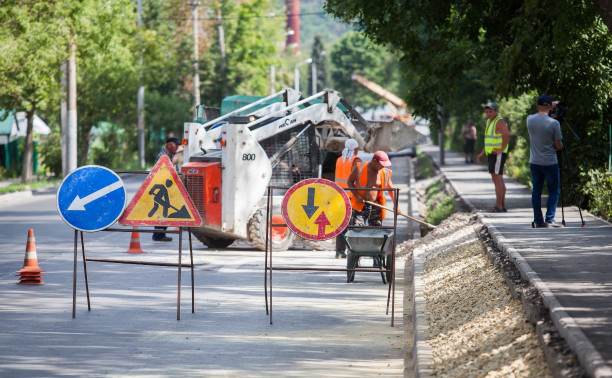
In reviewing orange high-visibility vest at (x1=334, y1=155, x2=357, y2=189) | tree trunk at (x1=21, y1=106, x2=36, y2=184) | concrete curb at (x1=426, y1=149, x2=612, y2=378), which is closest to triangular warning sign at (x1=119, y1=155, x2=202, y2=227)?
concrete curb at (x1=426, y1=149, x2=612, y2=378)

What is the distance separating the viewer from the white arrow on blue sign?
31.6ft

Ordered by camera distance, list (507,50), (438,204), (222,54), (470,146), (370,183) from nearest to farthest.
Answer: (370,183)
(507,50)
(438,204)
(470,146)
(222,54)

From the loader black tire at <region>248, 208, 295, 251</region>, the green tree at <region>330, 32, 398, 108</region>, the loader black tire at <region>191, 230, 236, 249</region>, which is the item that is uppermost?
the green tree at <region>330, 32, 398, 108</region>

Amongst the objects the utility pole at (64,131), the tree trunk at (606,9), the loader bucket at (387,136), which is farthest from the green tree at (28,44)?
the tree trunk at (606,9)

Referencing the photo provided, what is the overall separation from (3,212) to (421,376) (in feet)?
61.3

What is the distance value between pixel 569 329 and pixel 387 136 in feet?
43.6

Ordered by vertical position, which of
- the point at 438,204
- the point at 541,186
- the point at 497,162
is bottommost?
the point at 438,204

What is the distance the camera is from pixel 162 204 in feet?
32.0

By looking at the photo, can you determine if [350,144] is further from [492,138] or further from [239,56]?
[239,56]

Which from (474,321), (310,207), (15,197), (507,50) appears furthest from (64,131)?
(474,321)

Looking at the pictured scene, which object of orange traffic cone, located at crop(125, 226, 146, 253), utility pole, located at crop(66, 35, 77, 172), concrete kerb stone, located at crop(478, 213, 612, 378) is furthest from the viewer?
utility pole, located at crop(66, 35, 77, 172)

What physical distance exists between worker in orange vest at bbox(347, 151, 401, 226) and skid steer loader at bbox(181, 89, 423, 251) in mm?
2375

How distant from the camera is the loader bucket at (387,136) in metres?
19.1

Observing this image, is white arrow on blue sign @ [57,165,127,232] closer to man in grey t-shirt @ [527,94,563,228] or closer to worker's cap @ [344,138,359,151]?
worker's cap @ [344,138,359,151]
